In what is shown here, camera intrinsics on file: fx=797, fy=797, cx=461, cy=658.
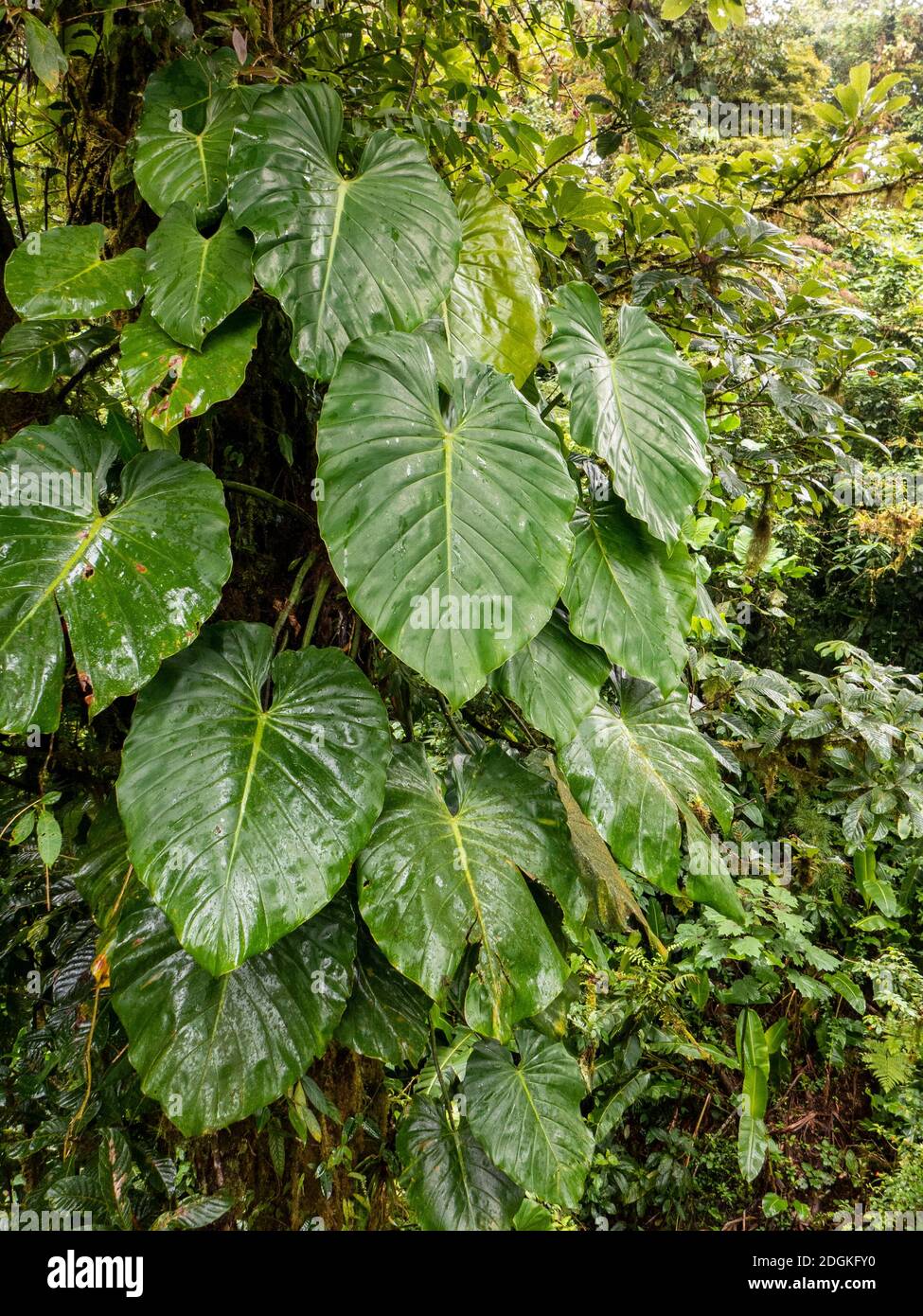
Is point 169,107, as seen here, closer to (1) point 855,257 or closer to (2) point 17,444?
(2) point 17,444

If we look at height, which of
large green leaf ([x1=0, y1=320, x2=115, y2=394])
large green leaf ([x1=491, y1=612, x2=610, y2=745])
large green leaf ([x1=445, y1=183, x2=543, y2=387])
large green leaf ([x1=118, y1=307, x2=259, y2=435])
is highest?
large green leaf ([x1=445, y1=183, x2=543, y2=387])

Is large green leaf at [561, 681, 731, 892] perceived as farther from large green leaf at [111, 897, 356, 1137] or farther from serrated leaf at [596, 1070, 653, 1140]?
serrated leaf at [596, 1070, 653, 1140]

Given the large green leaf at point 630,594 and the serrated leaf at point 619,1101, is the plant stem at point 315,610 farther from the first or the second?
the serrated leaf at point 619,1101

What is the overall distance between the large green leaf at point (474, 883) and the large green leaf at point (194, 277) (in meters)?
0.65

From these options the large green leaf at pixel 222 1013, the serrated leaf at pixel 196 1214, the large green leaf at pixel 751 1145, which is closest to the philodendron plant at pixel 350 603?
the large green leaf at pixel 222 1013

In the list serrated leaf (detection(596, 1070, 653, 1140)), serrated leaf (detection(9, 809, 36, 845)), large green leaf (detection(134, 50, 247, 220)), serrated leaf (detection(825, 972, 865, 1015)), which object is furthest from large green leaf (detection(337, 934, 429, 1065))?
serrated leaf (detection(825, 972, 865, 1015))

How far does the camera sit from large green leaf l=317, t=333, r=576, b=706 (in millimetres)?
884

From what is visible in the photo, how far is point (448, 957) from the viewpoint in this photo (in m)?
1.01

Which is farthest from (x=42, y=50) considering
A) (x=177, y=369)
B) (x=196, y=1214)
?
(x=196, y=1214)

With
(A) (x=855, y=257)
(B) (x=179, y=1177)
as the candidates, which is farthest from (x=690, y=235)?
(A) (x=855, y=257)

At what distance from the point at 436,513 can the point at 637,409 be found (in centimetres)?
45

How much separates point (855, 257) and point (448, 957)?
5.68 meters

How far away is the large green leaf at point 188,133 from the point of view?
1.14 meters

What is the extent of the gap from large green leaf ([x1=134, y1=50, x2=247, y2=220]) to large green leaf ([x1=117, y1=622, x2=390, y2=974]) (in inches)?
24.9
